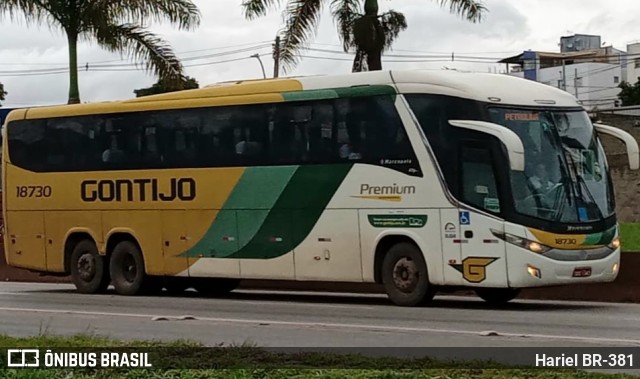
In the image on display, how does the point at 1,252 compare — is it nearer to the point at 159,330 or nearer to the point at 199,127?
the point at 199,127

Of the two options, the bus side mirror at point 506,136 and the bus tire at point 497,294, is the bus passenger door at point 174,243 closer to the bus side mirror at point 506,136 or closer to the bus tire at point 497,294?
the bus tire at point 497,294

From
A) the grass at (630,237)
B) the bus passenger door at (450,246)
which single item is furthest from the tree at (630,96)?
the bus passenger door at (450,246)

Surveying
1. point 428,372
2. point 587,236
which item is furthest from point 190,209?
point 428,372

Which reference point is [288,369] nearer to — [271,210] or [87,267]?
[271,210]

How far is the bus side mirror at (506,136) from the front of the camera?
16.4m

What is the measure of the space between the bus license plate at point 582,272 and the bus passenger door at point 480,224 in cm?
99

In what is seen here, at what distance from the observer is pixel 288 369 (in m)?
9.67

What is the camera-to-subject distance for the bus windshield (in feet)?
56.2

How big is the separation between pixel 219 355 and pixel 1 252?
2366cm

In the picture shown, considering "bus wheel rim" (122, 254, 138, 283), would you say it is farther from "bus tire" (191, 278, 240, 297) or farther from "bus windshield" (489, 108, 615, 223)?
"bus windshield" (489, 108, 615, 223)

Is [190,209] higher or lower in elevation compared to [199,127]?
lower

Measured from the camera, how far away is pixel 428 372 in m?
9.51

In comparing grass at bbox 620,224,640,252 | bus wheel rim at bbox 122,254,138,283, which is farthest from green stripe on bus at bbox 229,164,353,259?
grass at bbox 620,224,640,252

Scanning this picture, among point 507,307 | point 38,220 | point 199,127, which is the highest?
point 199,127
